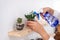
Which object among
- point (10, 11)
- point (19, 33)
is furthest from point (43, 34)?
point (10, 11)

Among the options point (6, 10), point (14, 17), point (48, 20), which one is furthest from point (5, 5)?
point (48, 20)

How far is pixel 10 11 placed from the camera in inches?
37.9

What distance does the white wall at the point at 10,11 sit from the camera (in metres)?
0.90

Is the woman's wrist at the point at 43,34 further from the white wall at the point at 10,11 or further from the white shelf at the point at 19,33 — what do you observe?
the white wall at the point at 10,11

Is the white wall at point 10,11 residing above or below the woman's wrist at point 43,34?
above

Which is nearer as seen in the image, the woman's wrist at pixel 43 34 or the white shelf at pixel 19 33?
the woman's wrist at pixel 43 34

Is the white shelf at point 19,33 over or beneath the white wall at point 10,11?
beneath

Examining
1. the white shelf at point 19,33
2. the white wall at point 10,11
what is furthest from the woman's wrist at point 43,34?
the white wall at point 10,11

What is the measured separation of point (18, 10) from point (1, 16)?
0.21 meters

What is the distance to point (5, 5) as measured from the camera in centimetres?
90

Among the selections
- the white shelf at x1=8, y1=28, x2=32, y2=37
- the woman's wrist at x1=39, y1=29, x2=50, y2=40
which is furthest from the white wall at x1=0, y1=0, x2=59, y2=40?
the woman's wrist at x1=39, y1=29, x2=50, y2=40

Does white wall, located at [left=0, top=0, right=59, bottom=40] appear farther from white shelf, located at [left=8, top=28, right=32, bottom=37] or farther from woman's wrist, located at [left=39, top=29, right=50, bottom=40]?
woman's wrist, located at [left=39, top=29, right=50, bottom=40]

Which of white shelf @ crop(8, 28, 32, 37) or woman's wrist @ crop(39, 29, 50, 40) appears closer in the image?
woman's wrist @ crop(39, 29, 50, 40)

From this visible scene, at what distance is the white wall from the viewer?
896 millimetres
